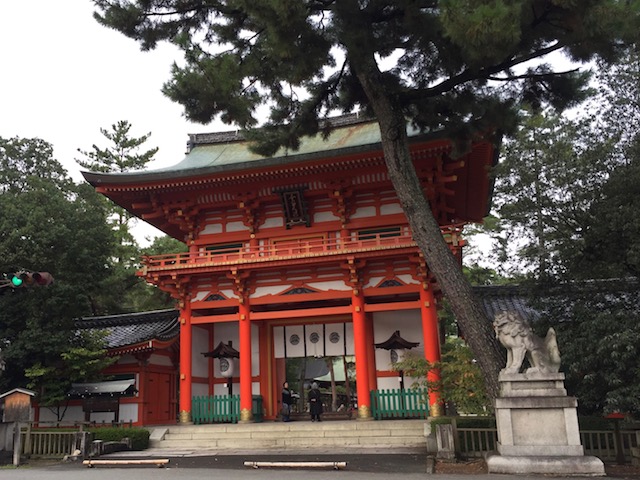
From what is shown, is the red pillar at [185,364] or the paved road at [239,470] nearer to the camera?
the paved road at [239,470]

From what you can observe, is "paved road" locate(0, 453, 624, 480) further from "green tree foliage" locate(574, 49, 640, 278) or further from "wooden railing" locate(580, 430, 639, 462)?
"green tree foliage" locate(574, 49, 640, 278)

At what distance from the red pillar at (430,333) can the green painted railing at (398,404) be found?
0.60 metres

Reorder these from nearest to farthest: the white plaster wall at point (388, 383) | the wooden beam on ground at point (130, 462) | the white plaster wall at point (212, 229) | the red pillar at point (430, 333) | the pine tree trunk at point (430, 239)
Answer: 1. the pine tree trunk at point (430, 239)
2. the wooden beam on ground at point (130, 462)
3. the red pillar at point (430, 333)
4. the white plaster wall at point (388, 383)
5. the white plaster wall at point (212, 229)

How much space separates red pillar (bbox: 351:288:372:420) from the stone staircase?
2.18 feet

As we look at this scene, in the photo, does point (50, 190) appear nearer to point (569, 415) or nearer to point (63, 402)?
point (63, 402)

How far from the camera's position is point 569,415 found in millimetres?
8492

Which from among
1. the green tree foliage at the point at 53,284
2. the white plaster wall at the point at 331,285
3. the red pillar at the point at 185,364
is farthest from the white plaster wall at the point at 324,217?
the green tree foliage at the point at 53,284

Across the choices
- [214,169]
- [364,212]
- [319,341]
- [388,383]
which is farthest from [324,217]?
[388,383]

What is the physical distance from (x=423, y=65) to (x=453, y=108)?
1.12 meters

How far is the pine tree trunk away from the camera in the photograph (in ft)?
31.1

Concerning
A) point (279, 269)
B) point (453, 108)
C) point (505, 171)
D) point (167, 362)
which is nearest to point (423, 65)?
point (453, 108)

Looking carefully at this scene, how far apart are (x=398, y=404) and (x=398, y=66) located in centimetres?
843

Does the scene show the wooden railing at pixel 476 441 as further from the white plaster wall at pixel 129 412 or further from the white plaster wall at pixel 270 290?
the white plaster wall at pixel 129 412

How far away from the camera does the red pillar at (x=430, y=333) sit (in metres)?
13.5
